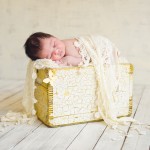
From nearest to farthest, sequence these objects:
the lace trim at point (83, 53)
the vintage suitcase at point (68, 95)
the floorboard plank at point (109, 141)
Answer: the floorboard plank at point (109, 141) < the vintage suitcase at point (68, 95) < the lace trim at point (83, 53)

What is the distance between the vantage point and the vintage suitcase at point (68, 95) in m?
1.72

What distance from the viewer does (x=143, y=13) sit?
3061mm

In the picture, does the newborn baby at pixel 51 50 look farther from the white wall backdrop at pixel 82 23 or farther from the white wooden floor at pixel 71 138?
the white wall backdrop at pixel 82 23

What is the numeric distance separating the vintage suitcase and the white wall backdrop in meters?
1.27

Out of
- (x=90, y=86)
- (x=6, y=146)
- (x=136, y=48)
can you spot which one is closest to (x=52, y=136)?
(x=6, y=146)

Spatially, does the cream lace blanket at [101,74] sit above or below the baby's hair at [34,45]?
below

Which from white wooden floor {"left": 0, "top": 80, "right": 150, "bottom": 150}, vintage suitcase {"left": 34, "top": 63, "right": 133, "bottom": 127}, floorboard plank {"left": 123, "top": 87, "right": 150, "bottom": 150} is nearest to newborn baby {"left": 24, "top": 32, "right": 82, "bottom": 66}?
vintage suitcase {"left": 34, "top": 63, "right": 133, "bottom": 127}

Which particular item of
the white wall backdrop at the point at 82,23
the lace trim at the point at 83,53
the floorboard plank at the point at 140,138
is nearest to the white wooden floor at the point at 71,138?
the floorboard plank at the point at 140,138

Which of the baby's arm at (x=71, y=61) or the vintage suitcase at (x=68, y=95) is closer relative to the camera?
the vintage suitcase at (x=68, y=95)

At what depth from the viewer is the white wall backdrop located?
3094mm

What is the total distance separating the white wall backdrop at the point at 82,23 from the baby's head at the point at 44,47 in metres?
1.31

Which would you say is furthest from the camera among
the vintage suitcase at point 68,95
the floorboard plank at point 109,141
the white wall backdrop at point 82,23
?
the white wall backdrop at point 82,23

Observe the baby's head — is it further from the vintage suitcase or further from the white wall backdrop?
the white wall backdrop

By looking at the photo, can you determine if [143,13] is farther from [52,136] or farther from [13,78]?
[52,136]
